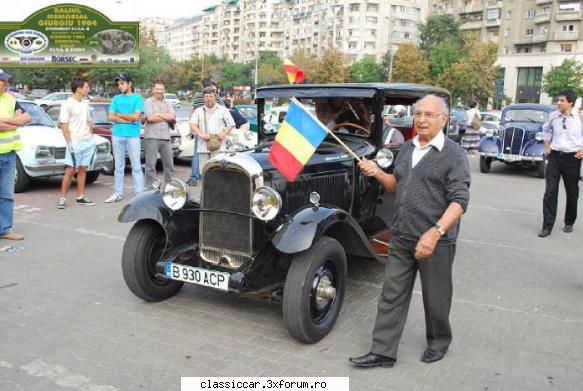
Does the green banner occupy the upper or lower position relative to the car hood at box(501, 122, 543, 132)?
upper

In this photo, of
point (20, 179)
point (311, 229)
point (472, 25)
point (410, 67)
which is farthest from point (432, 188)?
point (472, 25)

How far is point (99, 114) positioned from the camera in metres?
11.8

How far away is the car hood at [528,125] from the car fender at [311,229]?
1086 cm

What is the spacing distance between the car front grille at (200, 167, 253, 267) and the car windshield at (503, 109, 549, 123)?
12.4 m

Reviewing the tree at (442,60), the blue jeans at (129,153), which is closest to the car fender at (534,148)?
the blue jeans at (129,153)

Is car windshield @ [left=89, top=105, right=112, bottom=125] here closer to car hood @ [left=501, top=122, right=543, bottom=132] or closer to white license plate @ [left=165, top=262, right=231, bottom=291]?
white license plate @ [left=165, top=262, right=231, bottom=291]

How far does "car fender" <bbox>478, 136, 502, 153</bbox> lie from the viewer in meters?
13.9

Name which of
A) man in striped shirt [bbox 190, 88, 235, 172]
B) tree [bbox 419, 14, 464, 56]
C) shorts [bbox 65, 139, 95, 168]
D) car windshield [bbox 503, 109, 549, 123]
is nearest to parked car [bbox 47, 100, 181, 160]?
shorts [bbox 65, 139, 95, 168]

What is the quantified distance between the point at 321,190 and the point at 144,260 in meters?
1.61

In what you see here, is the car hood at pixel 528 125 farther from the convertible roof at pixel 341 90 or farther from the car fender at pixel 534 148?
the convertible roof at pixel 341 90

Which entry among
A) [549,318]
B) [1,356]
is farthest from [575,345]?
[1,356]

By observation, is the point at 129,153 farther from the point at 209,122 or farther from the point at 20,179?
the point at 20,179

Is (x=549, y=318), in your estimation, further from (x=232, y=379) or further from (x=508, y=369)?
(x=232, y=379)

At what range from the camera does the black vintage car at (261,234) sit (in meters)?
3.81
